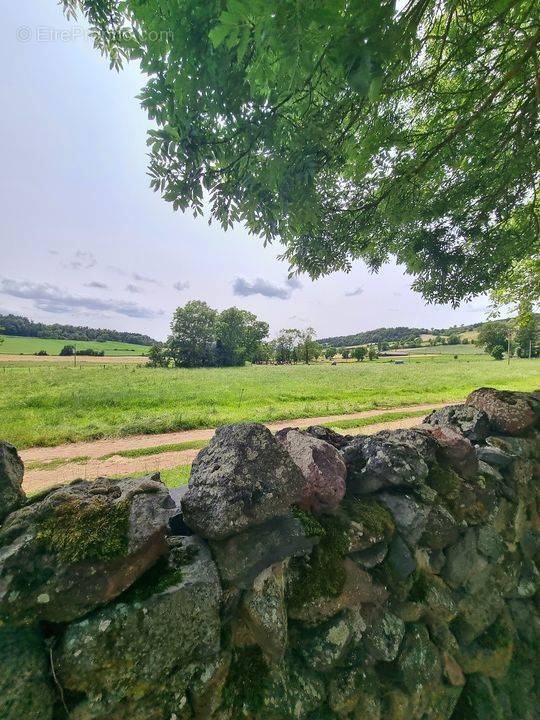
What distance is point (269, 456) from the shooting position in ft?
7.25

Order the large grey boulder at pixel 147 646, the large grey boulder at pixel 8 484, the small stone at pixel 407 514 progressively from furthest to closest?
the small stone at pixel 407 514 < the large grey boulder at pixel 8 484 < the large grey boulder at pixel 147 646

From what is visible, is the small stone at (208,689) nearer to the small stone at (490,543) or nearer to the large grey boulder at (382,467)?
the large grey boulder at (382,467)

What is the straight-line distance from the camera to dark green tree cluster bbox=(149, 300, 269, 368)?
232 ft

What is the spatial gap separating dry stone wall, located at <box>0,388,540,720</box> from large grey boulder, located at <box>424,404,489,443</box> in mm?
465

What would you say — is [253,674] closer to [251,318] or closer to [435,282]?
[435,282]

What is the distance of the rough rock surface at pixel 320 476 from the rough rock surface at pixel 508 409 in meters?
2.65

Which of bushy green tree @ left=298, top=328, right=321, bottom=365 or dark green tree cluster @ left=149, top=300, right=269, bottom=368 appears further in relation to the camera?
bushy green tree @ left=298, top=328, right=321, bottom=365

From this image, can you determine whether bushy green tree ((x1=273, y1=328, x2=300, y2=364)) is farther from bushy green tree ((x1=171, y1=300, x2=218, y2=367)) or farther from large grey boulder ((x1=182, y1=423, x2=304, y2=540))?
large grey boulder ((x1=182, y1=423, x2=304, y2=540))

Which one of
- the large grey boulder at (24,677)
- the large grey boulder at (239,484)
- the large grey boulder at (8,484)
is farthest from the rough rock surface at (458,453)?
the large grey boulder at (8,484)

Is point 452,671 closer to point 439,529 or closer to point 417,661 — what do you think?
point 417,661

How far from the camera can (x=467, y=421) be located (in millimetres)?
3881

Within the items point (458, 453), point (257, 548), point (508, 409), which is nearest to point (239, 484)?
point (257, 548)

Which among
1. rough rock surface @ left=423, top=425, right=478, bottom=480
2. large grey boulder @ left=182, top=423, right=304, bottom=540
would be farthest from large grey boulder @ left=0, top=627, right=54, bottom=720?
rough rock surface @ left=423, top=425, right=478, bottom=480

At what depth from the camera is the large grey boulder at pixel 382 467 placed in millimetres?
2705
